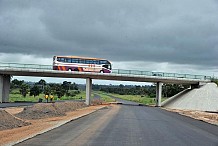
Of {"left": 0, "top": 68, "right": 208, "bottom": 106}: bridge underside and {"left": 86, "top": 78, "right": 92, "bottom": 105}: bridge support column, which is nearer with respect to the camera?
{"left": 0, "top": 68, "right": 208, "bottom": 106}: bridge underside

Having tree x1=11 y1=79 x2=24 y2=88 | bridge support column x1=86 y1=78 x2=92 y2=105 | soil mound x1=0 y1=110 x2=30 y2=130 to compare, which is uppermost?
tree x1=11 y1=79 x2=24 y2=88

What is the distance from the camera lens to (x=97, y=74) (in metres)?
63.7

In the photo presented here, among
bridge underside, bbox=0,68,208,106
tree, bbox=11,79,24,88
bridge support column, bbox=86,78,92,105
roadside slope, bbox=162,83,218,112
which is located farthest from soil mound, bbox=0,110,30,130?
tree, bbox=11,79,24,88

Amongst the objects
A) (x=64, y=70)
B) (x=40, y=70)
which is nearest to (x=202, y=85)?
(x=64, y=70)

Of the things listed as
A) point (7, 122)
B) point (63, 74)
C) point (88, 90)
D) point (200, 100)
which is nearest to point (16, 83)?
point (63, 74)

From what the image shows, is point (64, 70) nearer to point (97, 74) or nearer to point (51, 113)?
point (97, 74)

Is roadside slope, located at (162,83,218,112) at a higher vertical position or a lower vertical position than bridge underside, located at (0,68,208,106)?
lower

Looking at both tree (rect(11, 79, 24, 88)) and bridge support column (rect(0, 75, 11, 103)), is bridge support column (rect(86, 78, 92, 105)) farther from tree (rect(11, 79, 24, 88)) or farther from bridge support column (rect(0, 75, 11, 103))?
tree (rect(11, 79, 24, 88))

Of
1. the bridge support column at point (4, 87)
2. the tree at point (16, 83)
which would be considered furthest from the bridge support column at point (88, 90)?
the tree at point (16, 83)

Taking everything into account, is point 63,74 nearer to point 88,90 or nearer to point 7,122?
point 88,90

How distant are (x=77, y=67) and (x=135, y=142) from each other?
180 ft

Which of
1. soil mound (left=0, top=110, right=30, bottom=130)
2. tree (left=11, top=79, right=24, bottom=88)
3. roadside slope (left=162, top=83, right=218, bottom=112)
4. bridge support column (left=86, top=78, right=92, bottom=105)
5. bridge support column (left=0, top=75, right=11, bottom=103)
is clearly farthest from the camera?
tree (left=11, top=79, right=24, bottom=88)

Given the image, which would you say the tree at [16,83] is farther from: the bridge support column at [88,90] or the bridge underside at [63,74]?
the bridge support column at [88,90]

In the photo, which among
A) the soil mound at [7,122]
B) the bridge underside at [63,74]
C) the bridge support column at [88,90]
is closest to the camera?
the soil mound at [7,122]
